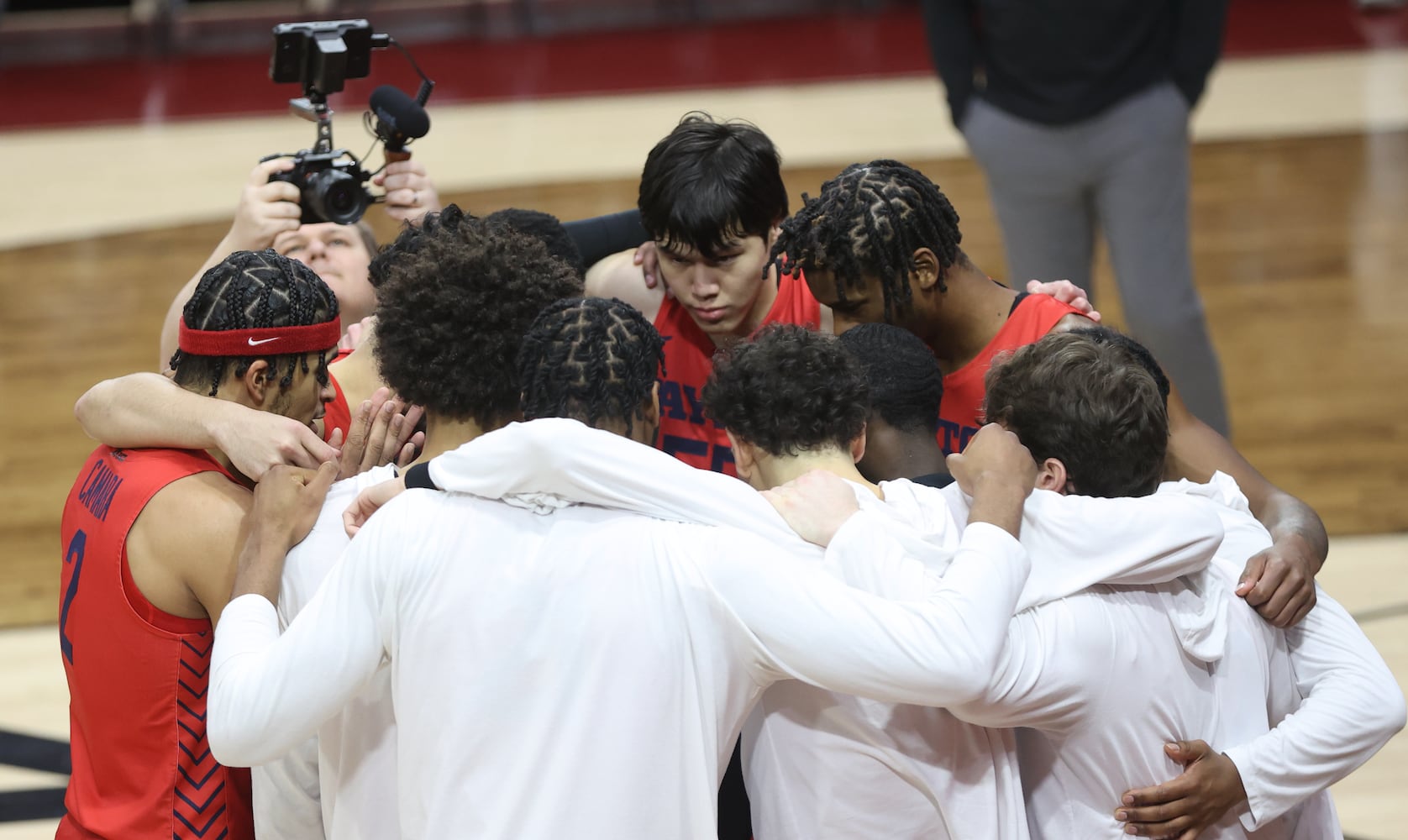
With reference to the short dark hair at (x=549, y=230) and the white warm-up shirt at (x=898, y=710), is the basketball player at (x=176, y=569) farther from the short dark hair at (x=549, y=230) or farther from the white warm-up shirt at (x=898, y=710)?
the short dark hair at (x=549, y=230)

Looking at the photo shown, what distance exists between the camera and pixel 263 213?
2.75m

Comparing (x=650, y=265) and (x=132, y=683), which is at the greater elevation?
(x=650, y=265)

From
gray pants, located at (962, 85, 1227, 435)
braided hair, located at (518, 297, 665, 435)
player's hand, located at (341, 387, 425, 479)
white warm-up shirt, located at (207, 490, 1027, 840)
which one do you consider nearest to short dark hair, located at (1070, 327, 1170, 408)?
white warm-up shirt, located at (207, 490, 1027, 840)

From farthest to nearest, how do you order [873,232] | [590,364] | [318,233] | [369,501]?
[318,233] → [873,232] → [369,501] → [590,364]

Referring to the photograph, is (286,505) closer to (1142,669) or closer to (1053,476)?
(1053,476)

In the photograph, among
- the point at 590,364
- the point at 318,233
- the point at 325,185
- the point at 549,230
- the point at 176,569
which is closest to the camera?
the point at 590,364

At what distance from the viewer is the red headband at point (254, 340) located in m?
2.00

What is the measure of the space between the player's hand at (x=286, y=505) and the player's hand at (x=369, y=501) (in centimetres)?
5

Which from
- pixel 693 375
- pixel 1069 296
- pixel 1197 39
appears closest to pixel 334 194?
pixel 693 375

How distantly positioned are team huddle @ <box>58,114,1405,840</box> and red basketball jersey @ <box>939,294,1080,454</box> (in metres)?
0.36

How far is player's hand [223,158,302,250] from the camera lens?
2.74m

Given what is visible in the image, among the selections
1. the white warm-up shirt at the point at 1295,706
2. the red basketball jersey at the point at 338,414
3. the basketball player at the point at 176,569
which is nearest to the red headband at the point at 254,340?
the basketball player at the point at 176,569

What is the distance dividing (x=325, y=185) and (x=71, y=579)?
3.40ft

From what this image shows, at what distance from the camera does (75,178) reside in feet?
27.5
